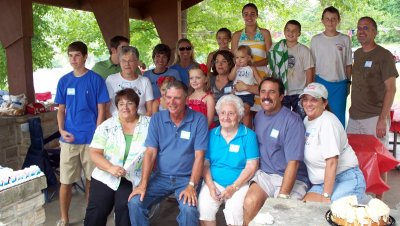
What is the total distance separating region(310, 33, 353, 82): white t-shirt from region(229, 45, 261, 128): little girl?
33.5 inches

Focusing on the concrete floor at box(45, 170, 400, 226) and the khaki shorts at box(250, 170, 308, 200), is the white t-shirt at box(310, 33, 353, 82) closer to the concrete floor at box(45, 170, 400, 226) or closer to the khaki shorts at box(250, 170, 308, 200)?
the concrete floor at box(45, 170, 400, 226)

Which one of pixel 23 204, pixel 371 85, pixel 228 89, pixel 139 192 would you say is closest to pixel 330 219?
pixel 139 192

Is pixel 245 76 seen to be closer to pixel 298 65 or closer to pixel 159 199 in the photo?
pixel 298 65

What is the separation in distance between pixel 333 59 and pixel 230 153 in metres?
1.91

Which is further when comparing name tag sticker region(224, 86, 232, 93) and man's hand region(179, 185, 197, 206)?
name tag sticker region(224, 86, 232, 93)

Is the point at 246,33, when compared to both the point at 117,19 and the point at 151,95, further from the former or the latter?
the point at 117,19

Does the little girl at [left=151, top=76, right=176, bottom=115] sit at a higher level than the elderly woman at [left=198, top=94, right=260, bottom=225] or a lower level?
higher

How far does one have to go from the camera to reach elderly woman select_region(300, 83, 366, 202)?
2.91 m

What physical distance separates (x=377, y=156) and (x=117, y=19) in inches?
158

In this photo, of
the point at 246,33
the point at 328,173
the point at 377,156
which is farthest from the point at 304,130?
the point at 246,33

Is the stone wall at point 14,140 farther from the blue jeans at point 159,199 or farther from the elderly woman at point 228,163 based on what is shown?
the elderly woman at point 228,163

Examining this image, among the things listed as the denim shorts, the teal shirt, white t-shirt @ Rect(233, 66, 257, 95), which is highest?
the teal shirt

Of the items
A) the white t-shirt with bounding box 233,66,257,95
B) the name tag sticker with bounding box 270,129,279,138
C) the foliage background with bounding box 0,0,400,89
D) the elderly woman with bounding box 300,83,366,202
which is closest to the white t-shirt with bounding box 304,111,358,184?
the elderly woman with bounding box 300,83,366,202

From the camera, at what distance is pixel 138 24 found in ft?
37.7
